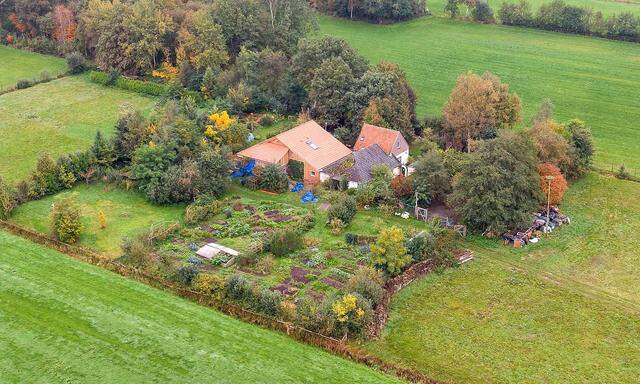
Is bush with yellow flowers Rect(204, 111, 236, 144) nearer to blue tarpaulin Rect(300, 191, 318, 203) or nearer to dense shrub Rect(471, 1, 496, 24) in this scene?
blue tarpaulin Rect(300, 191, 318, 203)

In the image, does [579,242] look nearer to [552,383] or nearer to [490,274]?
[490,274]

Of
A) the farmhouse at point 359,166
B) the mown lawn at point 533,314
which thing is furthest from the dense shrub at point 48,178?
the mown lawn at point 533,314

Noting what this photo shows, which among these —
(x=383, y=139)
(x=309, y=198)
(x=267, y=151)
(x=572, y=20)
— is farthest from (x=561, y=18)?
(x=309, y=198)

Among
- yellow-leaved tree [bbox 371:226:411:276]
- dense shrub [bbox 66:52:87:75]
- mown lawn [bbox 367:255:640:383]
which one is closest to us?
mown lawn [bbox 367:255:640:383]

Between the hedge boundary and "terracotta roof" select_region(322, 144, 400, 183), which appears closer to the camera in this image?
the hedge boundary

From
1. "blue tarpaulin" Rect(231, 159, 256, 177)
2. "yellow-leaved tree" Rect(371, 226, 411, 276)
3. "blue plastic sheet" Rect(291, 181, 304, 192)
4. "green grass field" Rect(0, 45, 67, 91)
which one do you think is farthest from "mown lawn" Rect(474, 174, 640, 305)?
"green grass field" Rect(0, 45, 67, 91)

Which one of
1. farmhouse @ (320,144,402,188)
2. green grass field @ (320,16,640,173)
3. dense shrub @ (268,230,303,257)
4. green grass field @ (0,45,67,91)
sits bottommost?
dense shrub @ (268,230,303,257)
